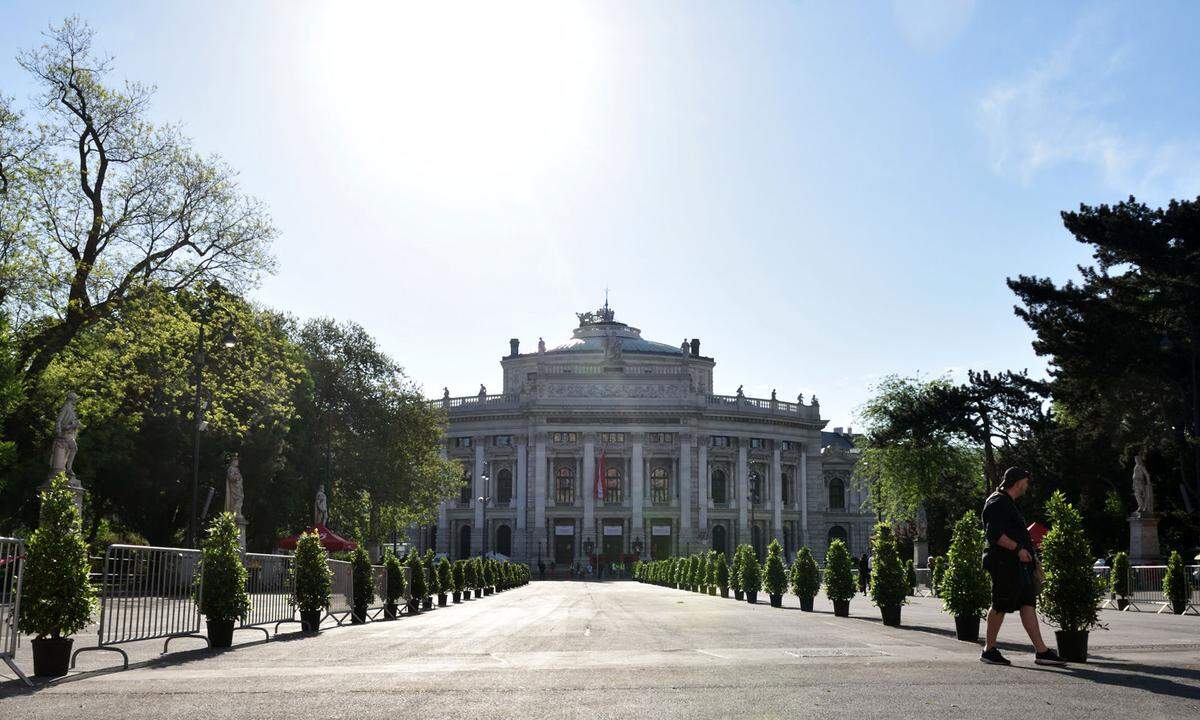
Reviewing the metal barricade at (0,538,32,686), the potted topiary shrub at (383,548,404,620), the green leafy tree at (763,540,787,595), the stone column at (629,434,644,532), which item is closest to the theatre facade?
the stone column at (629,434,644,532)

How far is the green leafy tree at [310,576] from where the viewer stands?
19500 mm

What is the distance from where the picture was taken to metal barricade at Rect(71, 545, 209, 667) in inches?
551

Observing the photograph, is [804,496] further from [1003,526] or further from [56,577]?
[56,577]

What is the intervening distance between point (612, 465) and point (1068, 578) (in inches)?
3309

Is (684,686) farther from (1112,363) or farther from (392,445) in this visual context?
(392,445)

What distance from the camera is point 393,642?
16.4 meters

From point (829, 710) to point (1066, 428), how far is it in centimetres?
4739

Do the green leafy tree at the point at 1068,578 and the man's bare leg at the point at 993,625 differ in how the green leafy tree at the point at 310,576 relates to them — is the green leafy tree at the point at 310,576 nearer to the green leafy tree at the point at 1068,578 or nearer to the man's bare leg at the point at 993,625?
the man's bare leg at the point at 993,625

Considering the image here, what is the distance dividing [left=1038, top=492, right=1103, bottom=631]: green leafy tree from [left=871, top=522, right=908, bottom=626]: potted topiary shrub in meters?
7.02

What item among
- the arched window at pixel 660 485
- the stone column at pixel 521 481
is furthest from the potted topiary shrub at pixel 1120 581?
the stone column at pixel 521 481

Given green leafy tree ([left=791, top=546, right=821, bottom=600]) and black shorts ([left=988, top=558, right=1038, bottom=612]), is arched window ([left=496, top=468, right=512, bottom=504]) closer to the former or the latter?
green leafy tree ([left=791, top=546, right=821, bottom=600])

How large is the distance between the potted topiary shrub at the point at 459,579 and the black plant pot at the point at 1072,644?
2716cm

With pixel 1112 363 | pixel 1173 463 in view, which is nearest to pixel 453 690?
pixel 1112 363

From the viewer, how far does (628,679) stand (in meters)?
10.3
